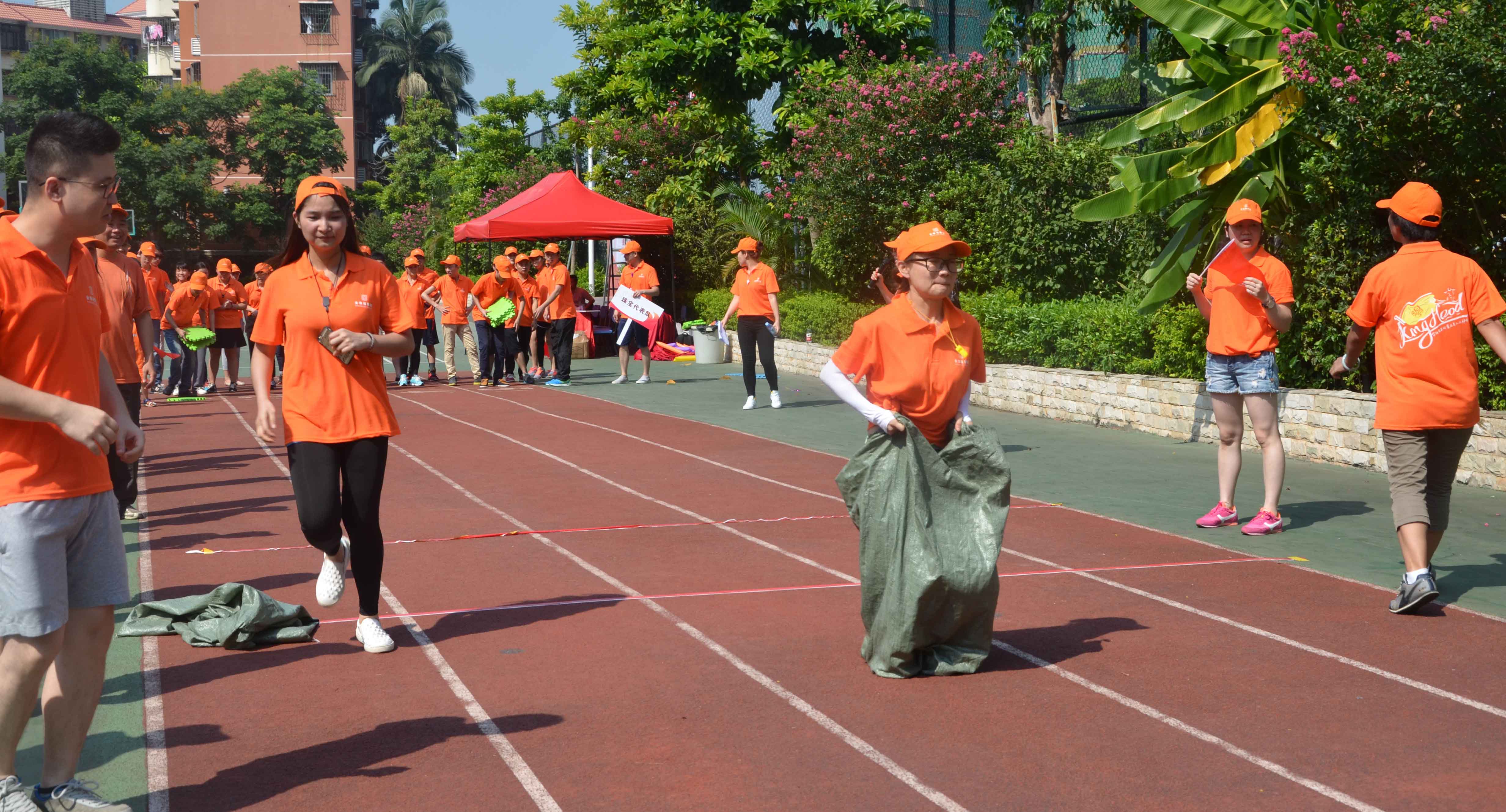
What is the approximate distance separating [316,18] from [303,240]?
2975 inches

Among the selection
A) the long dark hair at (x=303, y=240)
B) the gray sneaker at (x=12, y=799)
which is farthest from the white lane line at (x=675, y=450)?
the gray sneaker at (x=12, y=799)

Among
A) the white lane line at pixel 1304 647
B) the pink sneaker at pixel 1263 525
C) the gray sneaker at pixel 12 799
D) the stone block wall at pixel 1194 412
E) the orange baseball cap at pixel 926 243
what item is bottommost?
the white lane line at pixel 1304 647

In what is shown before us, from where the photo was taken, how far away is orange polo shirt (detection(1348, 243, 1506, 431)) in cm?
621

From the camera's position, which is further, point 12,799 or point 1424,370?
point 1424,370

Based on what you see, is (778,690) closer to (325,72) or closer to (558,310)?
(558,310)

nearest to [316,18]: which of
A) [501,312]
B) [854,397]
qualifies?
[501,312]

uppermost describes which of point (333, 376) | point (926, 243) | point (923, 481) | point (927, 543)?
point (926, 243)

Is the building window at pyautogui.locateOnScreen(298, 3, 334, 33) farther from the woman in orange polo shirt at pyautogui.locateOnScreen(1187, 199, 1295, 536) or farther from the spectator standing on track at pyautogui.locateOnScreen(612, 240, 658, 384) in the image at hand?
the woman in orange polo shirt at pyautogui.locateOnScreen(1187, 199, 1295, 536)

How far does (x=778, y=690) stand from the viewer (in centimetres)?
525

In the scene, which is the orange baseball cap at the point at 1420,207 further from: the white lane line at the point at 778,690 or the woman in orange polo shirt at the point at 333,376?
the woman in orange polo shirt at the point at 333,376

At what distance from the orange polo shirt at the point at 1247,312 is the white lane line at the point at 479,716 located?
4.96 m

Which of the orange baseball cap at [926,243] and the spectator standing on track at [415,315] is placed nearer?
the orange baseball cap at [926,243]

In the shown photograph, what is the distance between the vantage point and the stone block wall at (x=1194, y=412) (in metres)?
9.78

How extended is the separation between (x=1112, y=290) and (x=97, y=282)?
1446 cm
